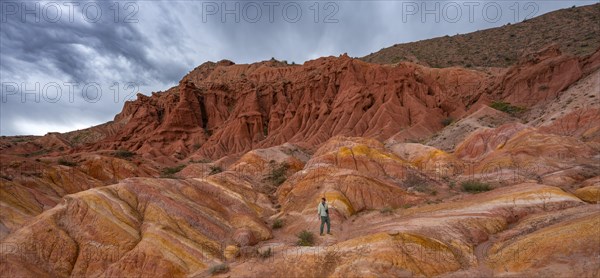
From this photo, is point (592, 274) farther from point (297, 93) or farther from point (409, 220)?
point (297, 93)

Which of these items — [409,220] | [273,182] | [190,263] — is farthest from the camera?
[273,182]

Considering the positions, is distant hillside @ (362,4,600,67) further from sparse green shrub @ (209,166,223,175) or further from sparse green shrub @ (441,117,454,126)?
sparse green shrub @ (209,166,223,175)

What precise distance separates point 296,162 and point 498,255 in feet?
81.3

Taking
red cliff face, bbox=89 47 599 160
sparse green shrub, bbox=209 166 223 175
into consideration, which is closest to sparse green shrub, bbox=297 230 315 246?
sparse green shrub, bbox=209 166 223 175

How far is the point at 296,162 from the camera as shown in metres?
36.1

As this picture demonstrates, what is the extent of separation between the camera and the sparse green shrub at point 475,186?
916 inches

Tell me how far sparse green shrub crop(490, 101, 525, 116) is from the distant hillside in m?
25.5

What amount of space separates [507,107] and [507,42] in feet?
154

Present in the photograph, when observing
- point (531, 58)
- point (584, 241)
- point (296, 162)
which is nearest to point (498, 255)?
point (584, 241)

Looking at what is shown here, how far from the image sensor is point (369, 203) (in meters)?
22.2

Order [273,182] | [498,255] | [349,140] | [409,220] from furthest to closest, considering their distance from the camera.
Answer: [349,140]
[273,182]
[409,220]
[498,255]

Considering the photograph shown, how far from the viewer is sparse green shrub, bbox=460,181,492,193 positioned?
23.3 metres

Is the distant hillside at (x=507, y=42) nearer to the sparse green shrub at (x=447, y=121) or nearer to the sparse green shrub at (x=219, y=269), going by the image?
the sparse green shrub at (x=447, y=121)

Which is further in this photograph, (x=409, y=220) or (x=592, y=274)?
(x=409, y=220)
